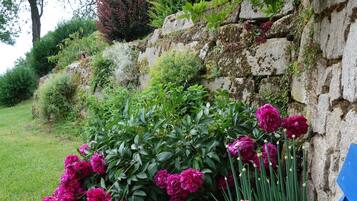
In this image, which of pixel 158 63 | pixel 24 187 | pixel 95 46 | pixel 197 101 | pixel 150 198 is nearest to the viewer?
pixel 150 198

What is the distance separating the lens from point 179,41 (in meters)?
5.15

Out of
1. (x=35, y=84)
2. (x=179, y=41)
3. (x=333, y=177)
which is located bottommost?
(x=35, y=84)

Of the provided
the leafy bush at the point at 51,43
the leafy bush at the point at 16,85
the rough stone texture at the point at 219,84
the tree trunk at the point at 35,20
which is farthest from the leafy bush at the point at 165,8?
the tree trunk at the point at 35,20

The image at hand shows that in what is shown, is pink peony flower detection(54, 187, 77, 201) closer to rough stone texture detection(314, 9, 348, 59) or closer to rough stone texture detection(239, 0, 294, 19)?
rough stone texture detection(314, 9, 348, 59)

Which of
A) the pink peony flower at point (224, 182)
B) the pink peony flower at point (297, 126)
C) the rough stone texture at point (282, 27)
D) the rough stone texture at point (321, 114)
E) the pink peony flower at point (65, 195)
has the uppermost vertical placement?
the rough stone texture at point (282, 27)

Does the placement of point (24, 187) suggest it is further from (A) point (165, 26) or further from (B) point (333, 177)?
(B) point (333, 177)

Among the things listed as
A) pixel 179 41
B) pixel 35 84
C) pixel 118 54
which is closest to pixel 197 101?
pixel 179 41

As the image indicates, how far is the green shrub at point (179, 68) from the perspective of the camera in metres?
4.41

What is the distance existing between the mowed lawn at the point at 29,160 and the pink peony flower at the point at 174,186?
72.6 inches

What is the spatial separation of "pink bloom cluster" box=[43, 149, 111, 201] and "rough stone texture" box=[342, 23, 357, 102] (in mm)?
1599

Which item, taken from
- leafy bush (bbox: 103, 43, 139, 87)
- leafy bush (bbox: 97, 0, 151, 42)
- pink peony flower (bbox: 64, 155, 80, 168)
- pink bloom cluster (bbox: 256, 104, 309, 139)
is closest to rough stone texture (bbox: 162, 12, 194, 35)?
leafy bush (bbox: 103, 43, 139, 87)

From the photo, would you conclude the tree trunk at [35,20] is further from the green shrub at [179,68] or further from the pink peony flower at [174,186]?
the pink peony flower at [174,186]

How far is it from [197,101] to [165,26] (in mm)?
2260

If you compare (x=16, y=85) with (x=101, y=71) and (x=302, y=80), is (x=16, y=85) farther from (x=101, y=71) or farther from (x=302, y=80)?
(x=302, y=80)
